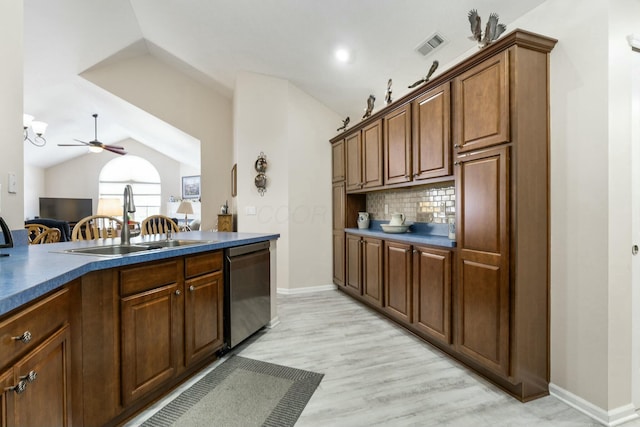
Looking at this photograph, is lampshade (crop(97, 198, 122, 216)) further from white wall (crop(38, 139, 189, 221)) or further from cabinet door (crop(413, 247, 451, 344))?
cabinet door (crop(413, 247, 451, 344))

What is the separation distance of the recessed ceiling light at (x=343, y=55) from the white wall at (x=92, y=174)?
7.51 m

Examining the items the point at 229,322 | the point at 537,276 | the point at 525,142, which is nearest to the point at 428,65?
the point at 525,142

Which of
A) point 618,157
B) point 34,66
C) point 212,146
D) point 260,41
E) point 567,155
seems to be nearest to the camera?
point 618,157

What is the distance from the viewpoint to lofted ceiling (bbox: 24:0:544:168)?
262cm

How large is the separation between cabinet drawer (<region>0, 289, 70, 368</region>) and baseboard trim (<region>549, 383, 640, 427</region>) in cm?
256

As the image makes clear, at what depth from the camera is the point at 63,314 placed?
1197 mm

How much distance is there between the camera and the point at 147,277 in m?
1.69

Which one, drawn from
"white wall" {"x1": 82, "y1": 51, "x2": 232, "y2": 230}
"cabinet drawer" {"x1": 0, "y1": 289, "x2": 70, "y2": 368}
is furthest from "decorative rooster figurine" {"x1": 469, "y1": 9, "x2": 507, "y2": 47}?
"white wall" {"x1": 82, "y1": 51, "x2": 232, "y2": 230}

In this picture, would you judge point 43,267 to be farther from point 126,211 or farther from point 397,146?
point 397,146

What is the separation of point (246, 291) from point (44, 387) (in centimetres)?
155

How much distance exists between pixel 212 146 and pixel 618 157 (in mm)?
5339

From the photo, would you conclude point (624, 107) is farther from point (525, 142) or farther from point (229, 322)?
point (229, 322)

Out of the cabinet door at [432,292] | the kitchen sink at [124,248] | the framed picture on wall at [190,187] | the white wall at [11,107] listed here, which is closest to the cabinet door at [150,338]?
the kitchen sink at [124,248]

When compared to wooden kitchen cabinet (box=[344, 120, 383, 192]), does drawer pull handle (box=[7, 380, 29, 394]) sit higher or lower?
lower
